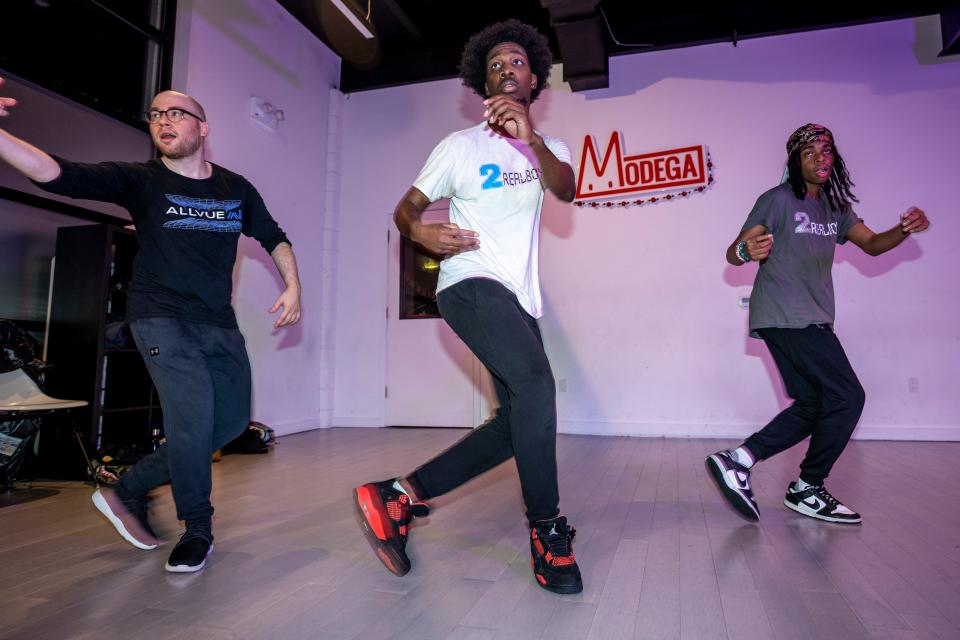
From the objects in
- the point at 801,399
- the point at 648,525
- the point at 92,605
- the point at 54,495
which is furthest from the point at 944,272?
the point at 54,495

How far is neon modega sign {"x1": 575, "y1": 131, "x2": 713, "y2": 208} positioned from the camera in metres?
5.64

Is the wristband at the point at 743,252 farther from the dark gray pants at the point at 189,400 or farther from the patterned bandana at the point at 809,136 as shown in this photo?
the dark gray pants at the point at 189,400

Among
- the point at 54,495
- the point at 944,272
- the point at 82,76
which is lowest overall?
the point at 54,495

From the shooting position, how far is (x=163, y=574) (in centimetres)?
180

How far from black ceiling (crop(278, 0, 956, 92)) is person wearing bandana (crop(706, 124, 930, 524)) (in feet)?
9.75

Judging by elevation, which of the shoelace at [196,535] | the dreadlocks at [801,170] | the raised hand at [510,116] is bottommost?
the shoelace at [196,535]

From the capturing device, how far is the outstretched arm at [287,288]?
2121 mm

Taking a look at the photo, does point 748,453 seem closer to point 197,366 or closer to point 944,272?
point 197,366

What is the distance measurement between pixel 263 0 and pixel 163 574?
17.8 ft

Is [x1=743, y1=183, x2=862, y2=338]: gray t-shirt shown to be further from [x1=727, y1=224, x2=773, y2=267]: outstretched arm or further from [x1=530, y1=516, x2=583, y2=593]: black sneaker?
[x1=530, y1=516, x2=583, y2=593]: black sneaker

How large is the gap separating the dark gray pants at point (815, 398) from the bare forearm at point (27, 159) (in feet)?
8.37

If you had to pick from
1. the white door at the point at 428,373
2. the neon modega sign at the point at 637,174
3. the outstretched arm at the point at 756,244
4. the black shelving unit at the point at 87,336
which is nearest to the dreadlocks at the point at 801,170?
the outstretched arm at the point at 756,244

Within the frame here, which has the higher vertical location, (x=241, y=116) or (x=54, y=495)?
(x=241, y=116)

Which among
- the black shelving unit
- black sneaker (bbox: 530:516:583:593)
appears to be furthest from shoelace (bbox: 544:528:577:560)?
the black shelving unit
